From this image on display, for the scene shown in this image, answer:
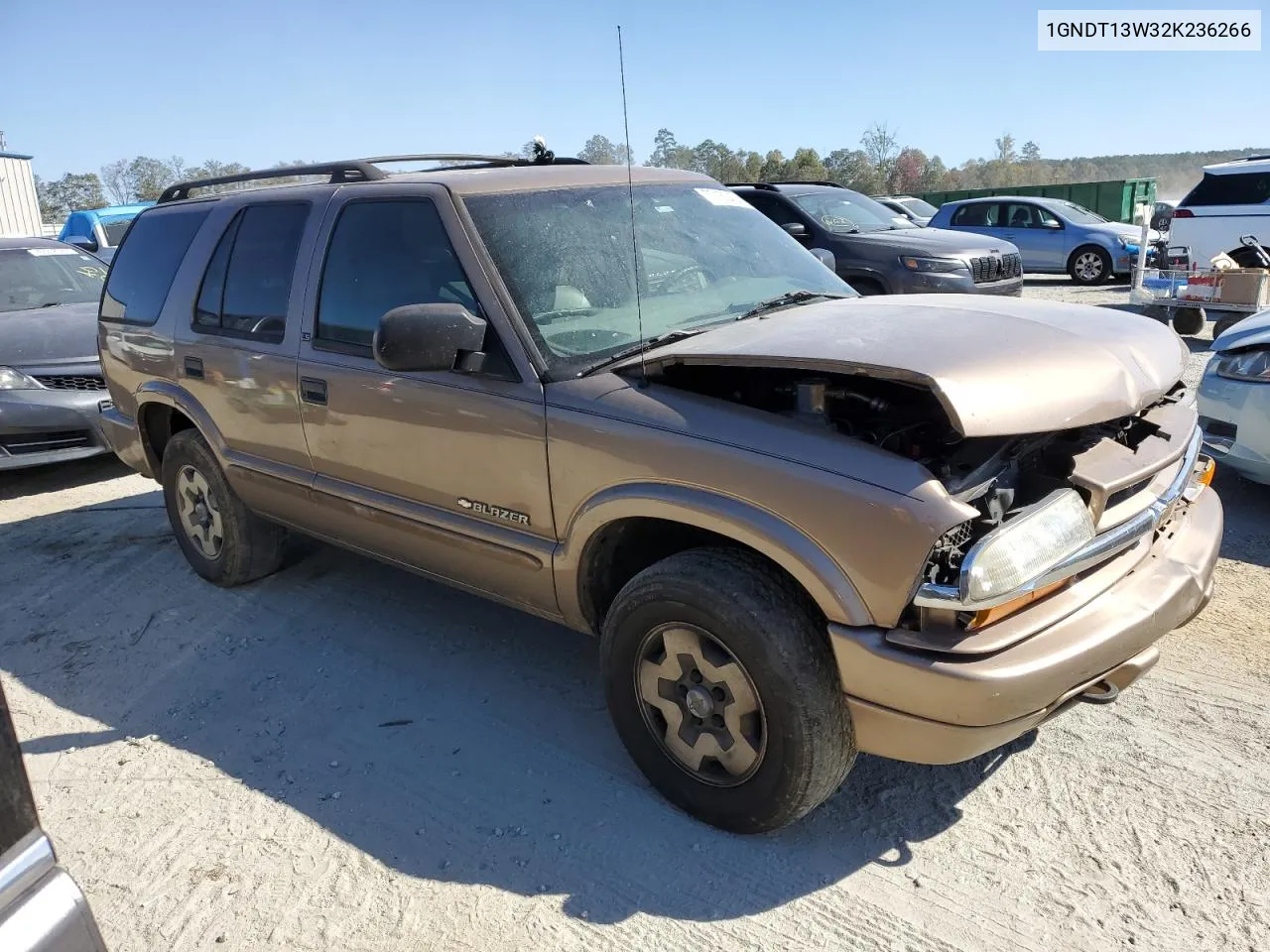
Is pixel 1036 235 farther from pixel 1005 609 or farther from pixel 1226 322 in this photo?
pixel 1005 609

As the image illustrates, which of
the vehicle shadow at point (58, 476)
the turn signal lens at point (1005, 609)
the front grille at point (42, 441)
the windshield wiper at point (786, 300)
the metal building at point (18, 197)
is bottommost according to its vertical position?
the vehicle shadow at point (58, 476)

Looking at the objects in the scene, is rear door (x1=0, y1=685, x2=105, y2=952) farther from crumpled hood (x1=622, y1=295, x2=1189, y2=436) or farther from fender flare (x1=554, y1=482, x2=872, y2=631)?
crumpled hood (x1=622, y1=295, x2=1189, y2=436)

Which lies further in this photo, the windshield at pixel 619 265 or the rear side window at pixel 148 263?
the rear side window at pixel 148 263

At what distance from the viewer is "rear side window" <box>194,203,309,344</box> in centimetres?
404

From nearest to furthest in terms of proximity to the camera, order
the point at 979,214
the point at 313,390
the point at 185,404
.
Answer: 1. the point at 313,390
2. the point at 185,404
3. the point at 979,214

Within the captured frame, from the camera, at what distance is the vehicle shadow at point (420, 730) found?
2.76 m

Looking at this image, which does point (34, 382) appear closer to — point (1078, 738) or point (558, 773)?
point (558, 773)

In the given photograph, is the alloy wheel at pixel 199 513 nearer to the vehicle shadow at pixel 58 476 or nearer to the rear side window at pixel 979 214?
the vehicle shadow at pixel 58 476

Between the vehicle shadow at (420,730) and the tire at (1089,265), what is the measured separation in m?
15.9

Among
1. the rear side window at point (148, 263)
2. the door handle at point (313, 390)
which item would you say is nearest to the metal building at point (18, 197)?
the rear side window at point (148, 263)

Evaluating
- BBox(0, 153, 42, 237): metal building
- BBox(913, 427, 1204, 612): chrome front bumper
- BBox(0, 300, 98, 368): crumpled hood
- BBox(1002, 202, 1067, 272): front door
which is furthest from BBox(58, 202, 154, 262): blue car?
BBox(913, 427, 1204, 612): chrome front bumper

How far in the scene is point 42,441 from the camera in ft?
22.7

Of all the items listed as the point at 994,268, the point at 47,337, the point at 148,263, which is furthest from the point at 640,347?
the point at 994,268

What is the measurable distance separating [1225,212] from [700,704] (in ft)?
38.4
